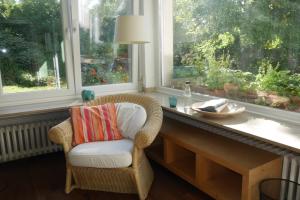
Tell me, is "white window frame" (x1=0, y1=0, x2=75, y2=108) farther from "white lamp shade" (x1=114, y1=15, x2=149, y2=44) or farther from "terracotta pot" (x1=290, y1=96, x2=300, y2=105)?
"terracotta pot" (x1=290, y1=96, x2=300, y2=105)

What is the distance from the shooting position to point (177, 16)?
2.83m

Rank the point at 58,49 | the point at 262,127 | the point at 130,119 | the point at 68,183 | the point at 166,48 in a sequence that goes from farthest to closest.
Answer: the point at 166,48 < the point at 58,49 < the point at 130,119 < the point at 68,183 < the point at 262,127

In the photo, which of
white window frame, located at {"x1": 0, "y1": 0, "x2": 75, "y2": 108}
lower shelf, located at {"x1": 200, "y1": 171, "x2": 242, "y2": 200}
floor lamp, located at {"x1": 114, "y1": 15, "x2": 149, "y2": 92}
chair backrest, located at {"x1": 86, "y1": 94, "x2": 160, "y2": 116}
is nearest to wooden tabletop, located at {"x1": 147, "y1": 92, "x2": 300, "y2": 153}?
chair backrest, located at {"x1": 86, "y1": 94, "x2": 160, "y2": 116}

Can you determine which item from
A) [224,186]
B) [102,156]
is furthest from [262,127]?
[102,156]

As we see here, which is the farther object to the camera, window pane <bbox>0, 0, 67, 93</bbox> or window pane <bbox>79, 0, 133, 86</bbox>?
window pane <bbox>79, 0, 133, 86</bbox>

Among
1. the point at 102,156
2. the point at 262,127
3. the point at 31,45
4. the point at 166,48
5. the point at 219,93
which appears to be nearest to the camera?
the point at 262,127

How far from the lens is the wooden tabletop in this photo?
1.52m

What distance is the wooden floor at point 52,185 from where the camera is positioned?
207cm

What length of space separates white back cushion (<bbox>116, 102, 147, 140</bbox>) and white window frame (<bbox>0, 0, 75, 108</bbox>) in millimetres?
819

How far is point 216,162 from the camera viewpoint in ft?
6.02

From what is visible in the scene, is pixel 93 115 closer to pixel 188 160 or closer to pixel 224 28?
pixel 188 160

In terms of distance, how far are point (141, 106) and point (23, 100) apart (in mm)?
1233

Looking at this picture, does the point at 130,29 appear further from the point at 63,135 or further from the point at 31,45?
the point at 31,45

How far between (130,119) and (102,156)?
445 millimetres
